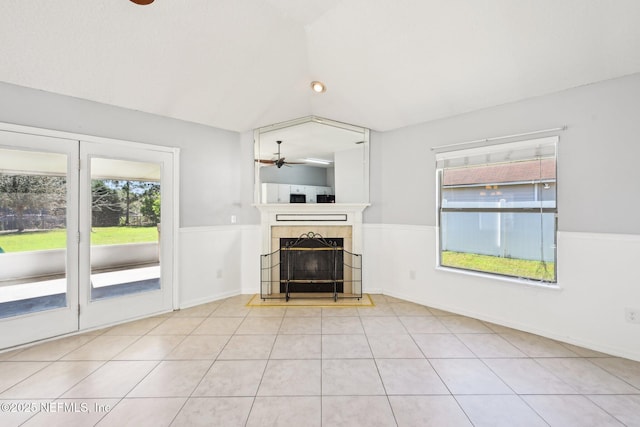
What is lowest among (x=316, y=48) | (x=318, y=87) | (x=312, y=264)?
(x=312, y=264)

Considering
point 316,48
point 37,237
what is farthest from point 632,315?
point 37,237

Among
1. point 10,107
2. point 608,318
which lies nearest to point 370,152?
point 608,318

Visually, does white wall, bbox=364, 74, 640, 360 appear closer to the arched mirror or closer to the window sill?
the window sill

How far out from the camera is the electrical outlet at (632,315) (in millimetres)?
2355

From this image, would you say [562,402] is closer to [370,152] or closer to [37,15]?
[370,152]

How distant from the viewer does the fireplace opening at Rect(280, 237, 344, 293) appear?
4.16 metres

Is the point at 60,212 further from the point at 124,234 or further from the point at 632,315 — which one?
the point at 632,315

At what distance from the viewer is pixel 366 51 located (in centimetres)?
272

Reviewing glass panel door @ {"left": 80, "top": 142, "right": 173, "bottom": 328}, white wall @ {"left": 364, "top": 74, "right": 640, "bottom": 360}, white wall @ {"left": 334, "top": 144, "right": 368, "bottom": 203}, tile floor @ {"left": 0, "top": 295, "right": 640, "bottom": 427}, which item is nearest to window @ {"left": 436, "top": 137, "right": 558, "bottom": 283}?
white wall @ {"left": 364, "top": 74, "right": 640, "bottom": 360}

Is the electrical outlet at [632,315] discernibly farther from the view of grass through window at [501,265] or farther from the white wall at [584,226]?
the view of grass through window at [501,265]

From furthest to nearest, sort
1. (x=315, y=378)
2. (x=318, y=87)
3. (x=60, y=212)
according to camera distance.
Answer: (x=318, y=87) < (x=60, y=212) < (x=315, y=378)

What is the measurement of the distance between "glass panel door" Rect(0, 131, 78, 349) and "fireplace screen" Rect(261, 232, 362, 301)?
218cm

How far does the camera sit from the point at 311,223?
13.5 ft

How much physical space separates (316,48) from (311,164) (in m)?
1.58
